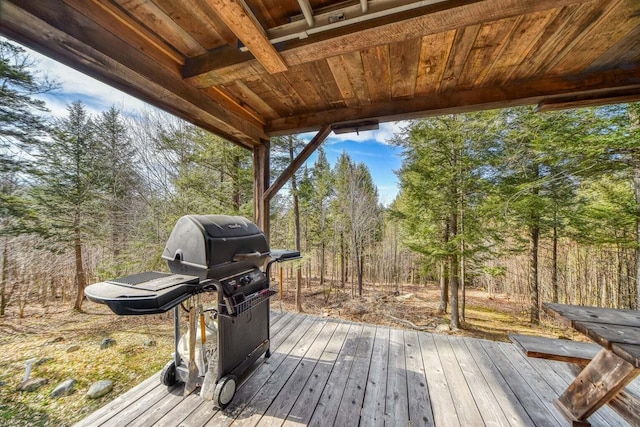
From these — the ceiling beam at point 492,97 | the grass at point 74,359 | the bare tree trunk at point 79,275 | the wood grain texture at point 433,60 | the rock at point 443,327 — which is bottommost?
the rock at point 443,327

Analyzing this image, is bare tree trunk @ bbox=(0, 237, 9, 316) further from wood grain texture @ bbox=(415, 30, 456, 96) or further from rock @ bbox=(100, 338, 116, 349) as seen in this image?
wood grain texture @ bbox=(415, 30, 456, 96)

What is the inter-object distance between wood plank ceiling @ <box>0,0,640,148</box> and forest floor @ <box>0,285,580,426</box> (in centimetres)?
337

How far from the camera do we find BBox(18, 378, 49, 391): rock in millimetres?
3158

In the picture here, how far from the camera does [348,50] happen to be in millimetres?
1341

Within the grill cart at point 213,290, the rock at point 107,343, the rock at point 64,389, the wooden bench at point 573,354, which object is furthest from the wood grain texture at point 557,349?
the rock at point 107,343

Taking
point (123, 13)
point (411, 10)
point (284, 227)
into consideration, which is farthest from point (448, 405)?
point (284, 227)

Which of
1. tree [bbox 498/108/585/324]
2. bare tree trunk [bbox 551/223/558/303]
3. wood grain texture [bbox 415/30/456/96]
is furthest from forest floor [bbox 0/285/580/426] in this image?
wood grain texture [bbox 415/30/456/96]

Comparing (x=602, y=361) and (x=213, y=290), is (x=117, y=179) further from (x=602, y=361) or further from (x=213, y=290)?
(x=602, y=361)

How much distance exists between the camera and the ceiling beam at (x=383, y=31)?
3.45 feet

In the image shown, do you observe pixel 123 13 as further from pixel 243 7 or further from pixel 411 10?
pixel 411 10

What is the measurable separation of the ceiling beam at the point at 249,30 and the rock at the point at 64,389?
4.83 meters

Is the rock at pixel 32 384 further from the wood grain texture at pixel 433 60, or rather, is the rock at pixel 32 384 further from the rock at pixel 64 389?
the wood grain texture at pixel 433 60

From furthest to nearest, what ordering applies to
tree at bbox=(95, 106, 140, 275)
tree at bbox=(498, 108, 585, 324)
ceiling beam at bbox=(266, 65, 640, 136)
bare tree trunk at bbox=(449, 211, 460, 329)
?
bare tree trunk at bbox=(449, 211, 460, 329), tree at bbox=(95, 106, 140, 275), tree at bbox=(498, 108, 585, 324), ceiling beam at bbox=(266, 65, 640, 136)

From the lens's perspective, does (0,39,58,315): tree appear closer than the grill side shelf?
No
